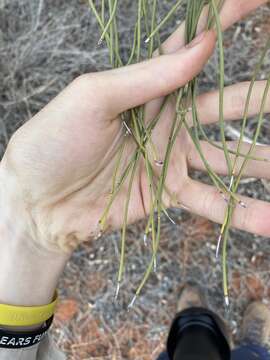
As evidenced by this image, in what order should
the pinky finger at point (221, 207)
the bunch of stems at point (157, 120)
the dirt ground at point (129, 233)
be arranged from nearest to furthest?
the bunch of stems at point (157, 120) < the pinky finger at point (221, 207) < the dirt ground at point (129, 233)

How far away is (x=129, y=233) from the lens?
1399 mm

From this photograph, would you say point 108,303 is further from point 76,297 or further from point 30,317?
point 30,317

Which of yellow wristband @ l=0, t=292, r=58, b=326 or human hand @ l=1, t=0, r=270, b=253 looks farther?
yellow wristband @ l=0, t=292, r=58, b=326

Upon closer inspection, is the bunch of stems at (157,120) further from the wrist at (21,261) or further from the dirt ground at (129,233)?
the dirt ground at (129,233)

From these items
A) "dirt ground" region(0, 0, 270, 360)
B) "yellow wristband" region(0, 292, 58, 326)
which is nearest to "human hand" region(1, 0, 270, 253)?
"yellow wristband" region(0, 292, 58, 326)

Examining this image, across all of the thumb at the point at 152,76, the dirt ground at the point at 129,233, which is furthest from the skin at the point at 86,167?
the dirt ground at the point at 129,233

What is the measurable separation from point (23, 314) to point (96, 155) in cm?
35

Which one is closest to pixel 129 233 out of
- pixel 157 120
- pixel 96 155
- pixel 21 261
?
pixel 21 261

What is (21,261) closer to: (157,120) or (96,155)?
(96,155)

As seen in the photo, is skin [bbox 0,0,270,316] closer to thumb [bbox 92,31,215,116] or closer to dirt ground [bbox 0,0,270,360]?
thumb [bbox 92,31,215,116]

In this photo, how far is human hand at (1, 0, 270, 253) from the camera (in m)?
0.73

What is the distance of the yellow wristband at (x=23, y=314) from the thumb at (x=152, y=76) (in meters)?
0.43

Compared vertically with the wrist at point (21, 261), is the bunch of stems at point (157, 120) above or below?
above

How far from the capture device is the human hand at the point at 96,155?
0.73 meters
